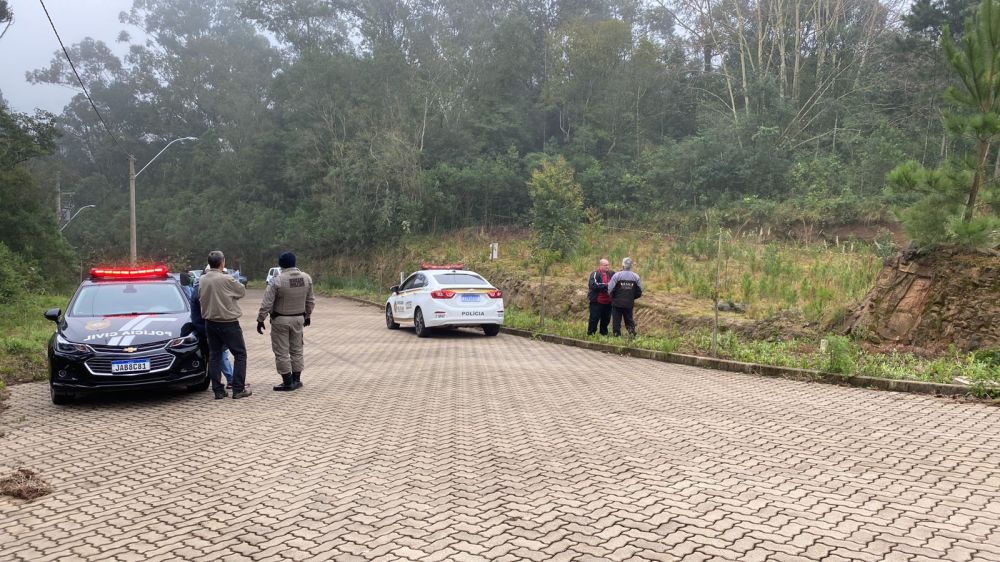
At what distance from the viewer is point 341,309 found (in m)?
28.6

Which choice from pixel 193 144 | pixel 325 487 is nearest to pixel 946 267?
pixel 325 487

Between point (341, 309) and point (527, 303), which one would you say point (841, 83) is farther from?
point (341, 309)

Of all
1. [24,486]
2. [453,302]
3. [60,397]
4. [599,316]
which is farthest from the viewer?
[453,302]

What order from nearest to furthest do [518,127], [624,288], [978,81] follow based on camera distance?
[978,81] < [624,288] < [518,127]

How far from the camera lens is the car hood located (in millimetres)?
8297

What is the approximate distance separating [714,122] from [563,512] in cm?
3696

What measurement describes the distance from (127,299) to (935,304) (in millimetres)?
12356

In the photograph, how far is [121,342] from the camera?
27.1 ft

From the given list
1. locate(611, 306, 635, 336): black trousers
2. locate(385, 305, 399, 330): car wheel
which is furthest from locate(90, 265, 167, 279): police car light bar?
locate(385, 305, 399, 330): car wheel

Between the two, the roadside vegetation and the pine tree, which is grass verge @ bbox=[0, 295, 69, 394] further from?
the pine tree

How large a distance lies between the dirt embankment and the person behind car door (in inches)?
155

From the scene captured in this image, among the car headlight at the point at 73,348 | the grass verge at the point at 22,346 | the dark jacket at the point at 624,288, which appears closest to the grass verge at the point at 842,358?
the dark jacket at the point at 624,288

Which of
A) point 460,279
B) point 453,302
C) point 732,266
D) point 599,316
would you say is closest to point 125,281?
A: point 453,302

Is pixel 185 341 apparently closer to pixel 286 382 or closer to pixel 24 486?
pixel 286 382
